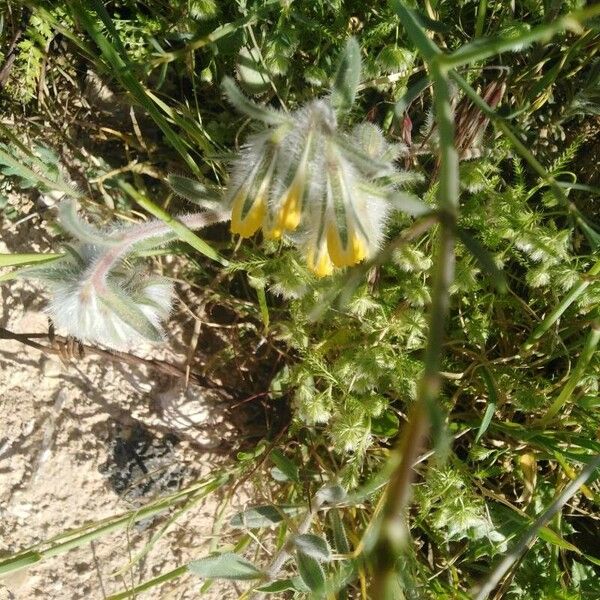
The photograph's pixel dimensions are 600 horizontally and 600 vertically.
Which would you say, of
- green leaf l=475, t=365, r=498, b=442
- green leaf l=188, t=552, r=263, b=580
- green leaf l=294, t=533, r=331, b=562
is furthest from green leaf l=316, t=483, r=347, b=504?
green leaf l=475, t=365, r=498, b=442

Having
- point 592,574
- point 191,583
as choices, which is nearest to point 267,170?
point 191,583

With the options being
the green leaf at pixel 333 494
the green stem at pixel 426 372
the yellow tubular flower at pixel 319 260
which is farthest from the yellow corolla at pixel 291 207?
the green leaf at pixel 333 494

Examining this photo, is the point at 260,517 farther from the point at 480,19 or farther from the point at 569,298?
the point at 480,19

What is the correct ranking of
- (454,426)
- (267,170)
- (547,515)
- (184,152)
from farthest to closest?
(454,426) < (184,152) < (547,515) < (267,170)

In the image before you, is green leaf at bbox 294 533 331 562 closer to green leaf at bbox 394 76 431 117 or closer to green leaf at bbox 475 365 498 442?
green leaf at bbox 475 365 498 442

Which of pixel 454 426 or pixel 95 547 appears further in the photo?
pixel 95 547

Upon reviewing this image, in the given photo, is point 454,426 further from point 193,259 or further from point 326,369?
point 193,259

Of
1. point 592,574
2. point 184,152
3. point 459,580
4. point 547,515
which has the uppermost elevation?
point 184,152
